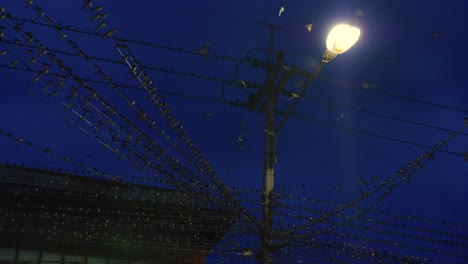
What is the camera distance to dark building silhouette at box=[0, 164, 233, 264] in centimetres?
1355

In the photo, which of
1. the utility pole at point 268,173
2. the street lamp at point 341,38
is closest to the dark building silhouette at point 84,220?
the utility pole at point 268,173

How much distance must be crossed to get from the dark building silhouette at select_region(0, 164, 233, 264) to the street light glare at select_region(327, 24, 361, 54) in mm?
8002

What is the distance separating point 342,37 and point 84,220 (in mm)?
11261

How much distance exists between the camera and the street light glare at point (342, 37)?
19.1ft

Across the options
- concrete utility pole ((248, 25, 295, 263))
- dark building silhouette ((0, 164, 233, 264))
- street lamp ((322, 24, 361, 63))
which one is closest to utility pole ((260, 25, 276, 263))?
concrete utility pole ((248, 25, 295, 263))

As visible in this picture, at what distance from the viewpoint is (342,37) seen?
5895mm

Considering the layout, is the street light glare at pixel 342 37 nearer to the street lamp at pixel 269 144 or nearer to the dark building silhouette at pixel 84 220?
the street lamp at pixel 269 144

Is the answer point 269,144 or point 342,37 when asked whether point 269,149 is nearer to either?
point 269,144

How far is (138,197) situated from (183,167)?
681 centimetres

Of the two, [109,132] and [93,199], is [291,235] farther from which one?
[93,199]

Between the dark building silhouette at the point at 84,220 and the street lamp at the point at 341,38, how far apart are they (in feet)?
26.2

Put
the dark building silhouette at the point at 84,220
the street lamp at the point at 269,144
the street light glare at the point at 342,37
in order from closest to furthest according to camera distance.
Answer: the street light glare at the point at 342,37, the street lamp at the point at 269,144, the dark building silhouette at the point at 84,220

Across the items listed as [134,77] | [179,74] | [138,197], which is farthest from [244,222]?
[138,197]

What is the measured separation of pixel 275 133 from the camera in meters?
9.88
